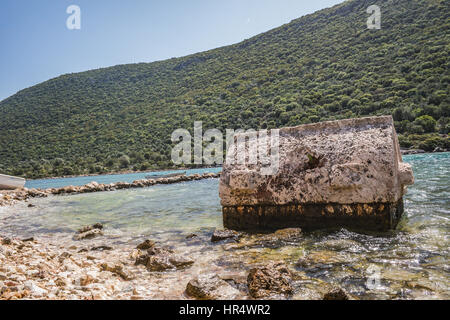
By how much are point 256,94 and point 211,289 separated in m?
56.1

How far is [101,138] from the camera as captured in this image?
193 ft

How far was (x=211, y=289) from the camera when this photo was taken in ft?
8.57

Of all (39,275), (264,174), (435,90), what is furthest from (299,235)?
(435,90)

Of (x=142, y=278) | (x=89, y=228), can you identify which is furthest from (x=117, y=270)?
(x=89, y=228)

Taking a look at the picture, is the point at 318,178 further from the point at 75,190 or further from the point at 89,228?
the point at 75,190

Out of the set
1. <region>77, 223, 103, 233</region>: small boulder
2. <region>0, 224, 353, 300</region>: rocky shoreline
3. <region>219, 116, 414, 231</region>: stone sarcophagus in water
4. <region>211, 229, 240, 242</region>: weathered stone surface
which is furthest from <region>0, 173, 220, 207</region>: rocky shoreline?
<region>219, 116, 414, 231</region>: stone sarcophagus in water

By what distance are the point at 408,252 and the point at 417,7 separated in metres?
65.9

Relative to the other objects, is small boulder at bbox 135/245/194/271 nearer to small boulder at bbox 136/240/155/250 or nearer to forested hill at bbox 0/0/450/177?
small boulder at bbox 136/240/155/250

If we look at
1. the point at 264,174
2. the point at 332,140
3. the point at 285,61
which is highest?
the point at 285,61

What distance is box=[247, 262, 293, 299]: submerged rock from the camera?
247 centimetres

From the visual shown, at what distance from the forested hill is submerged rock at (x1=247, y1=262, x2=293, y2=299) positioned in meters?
33.2

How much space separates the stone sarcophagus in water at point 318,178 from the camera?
13.0 ft
